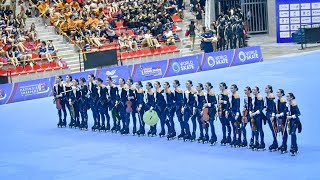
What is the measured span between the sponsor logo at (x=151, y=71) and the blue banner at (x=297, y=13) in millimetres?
12725

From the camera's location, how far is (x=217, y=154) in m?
22.9

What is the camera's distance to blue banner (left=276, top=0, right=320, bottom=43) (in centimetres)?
4909

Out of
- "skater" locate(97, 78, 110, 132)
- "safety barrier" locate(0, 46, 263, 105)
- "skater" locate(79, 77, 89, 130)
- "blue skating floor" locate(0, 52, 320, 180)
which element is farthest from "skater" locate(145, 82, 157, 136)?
"safety barrier" locate(0, 46, 263, 105)

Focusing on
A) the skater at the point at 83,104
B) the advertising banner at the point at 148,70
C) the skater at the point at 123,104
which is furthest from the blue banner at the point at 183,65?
the skater at the point at 123,104

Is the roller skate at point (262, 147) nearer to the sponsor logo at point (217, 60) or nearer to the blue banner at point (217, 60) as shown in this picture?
the blue banner at point (217, 60)

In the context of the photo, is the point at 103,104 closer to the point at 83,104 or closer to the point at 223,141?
the point at 83,104

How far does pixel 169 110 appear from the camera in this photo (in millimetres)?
24875

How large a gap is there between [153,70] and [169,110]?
49.1 ft

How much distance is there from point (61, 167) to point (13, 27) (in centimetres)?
1988

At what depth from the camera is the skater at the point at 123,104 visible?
25891 mm

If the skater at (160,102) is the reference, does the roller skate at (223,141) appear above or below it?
below

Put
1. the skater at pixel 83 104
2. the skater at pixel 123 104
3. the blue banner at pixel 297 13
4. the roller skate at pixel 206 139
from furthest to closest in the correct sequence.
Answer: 1. the blue banner at pixel 297 13
2. the skater at pixel 83 104
3. the skater at pixel 123 104
4. the roller skate at pixel 206 139

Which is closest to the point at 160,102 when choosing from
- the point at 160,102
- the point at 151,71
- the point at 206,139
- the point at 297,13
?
the point at 160,102

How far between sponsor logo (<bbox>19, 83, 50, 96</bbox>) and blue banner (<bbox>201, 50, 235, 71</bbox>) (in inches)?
371
